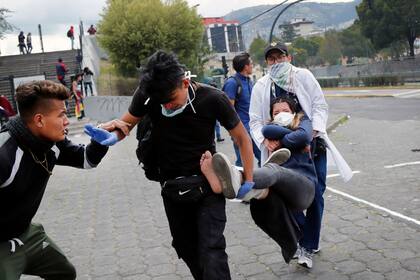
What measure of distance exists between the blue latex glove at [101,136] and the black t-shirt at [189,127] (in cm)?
30

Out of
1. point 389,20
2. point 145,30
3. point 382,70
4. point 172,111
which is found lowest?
point 172,111

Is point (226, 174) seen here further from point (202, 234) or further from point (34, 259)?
point (34, 259)

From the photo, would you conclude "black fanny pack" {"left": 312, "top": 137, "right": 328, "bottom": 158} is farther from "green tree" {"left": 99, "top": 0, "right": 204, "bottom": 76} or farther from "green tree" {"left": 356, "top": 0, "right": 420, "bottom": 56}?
"green tree" {"left": 356, "top": 0, "right": 420, "bottom": 56}

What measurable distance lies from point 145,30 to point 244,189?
2385 centimetres

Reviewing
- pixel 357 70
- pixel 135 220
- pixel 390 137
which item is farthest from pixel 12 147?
pixel 357 70

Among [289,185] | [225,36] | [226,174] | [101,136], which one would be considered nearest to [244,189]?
[226,174]

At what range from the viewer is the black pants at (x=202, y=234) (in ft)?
10.0

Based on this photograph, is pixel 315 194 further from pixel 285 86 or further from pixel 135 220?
pixel 135 220

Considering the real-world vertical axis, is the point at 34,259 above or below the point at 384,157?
above

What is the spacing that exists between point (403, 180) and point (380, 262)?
10.1ft

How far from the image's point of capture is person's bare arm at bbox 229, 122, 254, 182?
10.6 ft

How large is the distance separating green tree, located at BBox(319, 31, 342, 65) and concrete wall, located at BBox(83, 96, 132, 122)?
7574 cm

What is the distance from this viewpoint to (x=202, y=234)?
3145mm

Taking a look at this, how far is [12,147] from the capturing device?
2.65m
